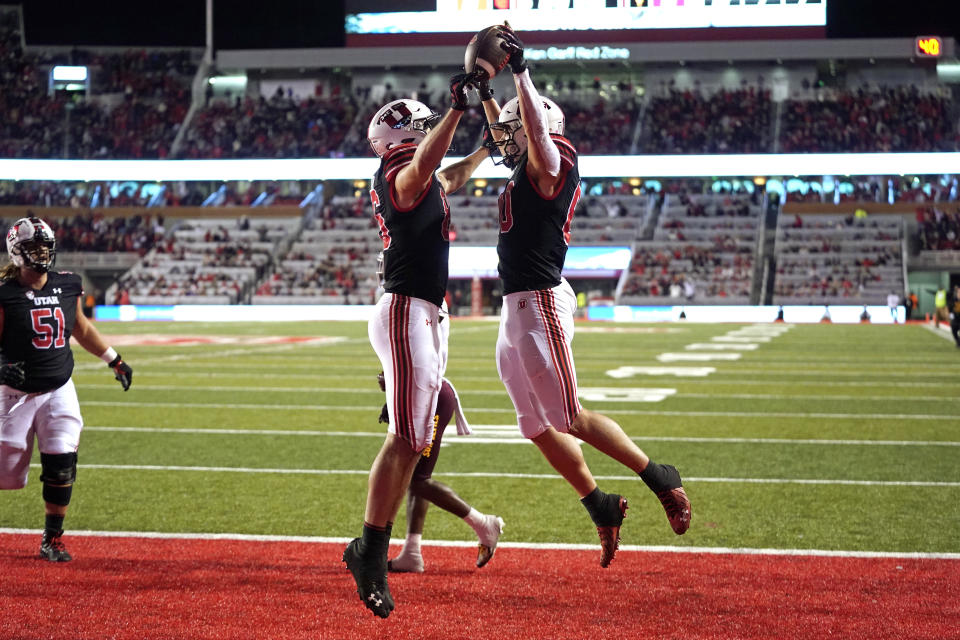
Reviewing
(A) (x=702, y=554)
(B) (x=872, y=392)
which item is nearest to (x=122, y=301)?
(B) (x=872, y=392)

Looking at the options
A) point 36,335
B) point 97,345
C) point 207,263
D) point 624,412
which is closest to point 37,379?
point 36,335

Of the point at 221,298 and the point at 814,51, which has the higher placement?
the point at 814,51

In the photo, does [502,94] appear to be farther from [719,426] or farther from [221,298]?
[719,426]

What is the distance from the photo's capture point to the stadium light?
41.3 metres

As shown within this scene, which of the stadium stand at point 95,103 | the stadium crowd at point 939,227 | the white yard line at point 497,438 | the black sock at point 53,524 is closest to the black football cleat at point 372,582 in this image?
the black sock at point 53,524

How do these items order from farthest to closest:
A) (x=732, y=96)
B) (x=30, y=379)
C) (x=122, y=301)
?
(x=732, y=96), (x=122, y=301), (x=30, y=379)

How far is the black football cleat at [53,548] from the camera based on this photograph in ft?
18.1

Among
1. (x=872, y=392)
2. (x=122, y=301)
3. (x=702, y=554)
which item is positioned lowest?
(x=122, y=301)

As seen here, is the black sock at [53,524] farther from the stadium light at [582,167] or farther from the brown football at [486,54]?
the stadium light at [582,167]

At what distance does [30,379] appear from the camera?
18.4 feet

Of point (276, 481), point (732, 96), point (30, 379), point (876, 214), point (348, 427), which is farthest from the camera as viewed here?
point (732, 96)

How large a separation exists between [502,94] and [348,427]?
126 ft

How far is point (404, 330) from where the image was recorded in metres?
4.36

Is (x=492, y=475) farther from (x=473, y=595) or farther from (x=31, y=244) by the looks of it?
(x=31, y=244)
